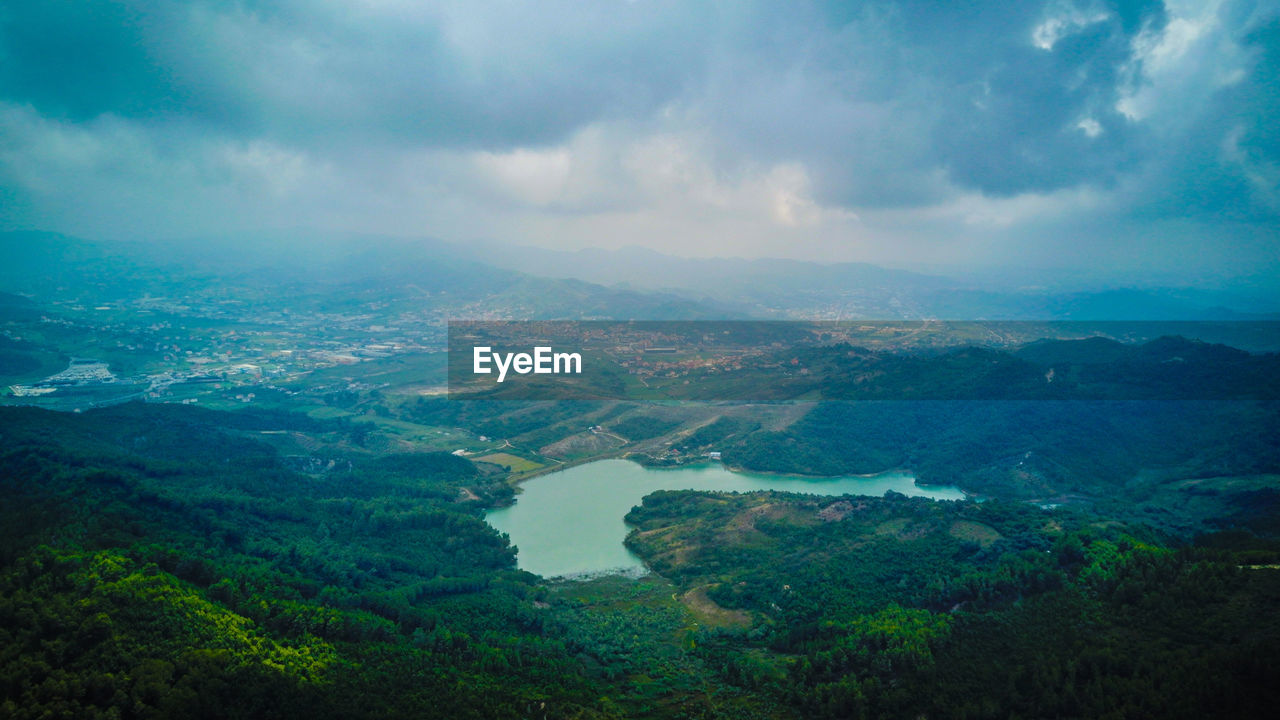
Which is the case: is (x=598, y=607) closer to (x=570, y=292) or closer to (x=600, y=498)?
(x=600, y=498)

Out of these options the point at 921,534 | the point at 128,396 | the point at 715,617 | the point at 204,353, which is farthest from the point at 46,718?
the point at 204,353

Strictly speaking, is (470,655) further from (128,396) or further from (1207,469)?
(128,396)

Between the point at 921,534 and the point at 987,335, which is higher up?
the point at 987,335

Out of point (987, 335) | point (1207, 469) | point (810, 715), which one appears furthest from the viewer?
point (987, 335)

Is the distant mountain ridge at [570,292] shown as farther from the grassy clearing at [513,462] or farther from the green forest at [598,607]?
the green forest at [598,607]

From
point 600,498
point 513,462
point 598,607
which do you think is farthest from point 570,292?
point 598,607

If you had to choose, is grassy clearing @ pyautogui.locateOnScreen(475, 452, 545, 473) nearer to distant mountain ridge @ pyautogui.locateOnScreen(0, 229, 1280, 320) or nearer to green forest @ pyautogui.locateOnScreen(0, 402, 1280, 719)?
green forest @ pyautogui.locateOnScreen(0, 402, 1280, 719)

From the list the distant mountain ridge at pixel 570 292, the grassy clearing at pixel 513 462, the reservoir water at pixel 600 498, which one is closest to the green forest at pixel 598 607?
the reservoir water at pixel 600 498

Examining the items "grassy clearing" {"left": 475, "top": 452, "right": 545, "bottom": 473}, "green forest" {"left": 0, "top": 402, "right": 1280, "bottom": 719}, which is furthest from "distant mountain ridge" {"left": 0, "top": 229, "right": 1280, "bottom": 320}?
"green forest" {"left": 0, "top": 402, "right": 1280, "bottom": 719}

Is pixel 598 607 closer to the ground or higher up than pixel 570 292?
closer to the ground
